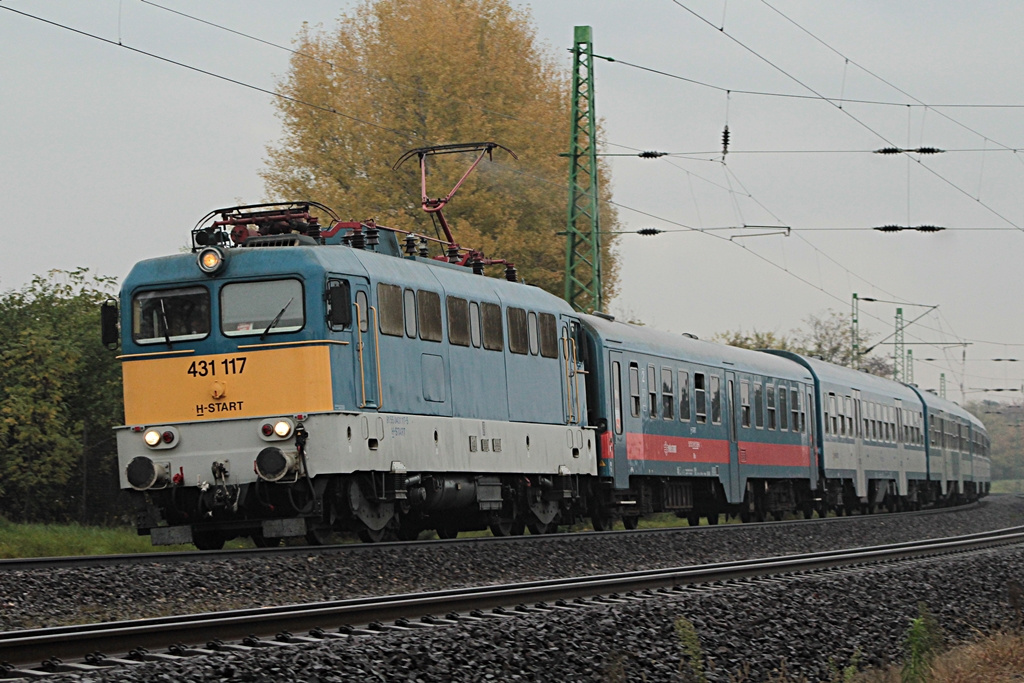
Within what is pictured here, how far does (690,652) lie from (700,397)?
679 inches

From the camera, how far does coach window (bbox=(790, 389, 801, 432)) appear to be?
30.4 meters

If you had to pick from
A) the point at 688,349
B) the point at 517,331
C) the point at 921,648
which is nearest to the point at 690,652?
the point at 921,648

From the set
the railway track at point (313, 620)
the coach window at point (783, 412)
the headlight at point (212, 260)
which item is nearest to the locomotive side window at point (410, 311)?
the headlight at point (212, 260)

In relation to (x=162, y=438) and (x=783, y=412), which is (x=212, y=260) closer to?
(x=162, y=438)

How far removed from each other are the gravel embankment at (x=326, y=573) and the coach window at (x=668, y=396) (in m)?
4.22

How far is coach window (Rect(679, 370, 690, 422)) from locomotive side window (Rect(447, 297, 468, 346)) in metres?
7.69

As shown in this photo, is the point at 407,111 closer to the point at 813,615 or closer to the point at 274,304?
the point at 274,304

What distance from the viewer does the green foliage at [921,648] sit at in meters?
9.07

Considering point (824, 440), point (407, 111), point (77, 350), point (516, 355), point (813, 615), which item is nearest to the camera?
point (813, 615)

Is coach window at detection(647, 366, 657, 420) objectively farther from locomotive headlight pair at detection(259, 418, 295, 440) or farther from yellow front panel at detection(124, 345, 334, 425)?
locomotive headlight pair at detection(259, 418, 295, 440)

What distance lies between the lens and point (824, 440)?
105 ft

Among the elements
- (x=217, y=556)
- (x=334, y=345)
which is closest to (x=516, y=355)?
(x=334, y=345)

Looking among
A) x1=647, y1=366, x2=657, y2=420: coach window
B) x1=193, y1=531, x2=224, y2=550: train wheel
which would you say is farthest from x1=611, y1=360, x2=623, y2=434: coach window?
x1=193, y1=531, x2=224, y2=550: train wheel

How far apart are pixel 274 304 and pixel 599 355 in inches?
286
